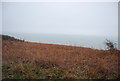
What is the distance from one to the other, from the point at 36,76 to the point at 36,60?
56.5 inches

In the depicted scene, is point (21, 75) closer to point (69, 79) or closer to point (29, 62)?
point (29, 62)

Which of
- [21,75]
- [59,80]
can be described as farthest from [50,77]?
[21,75]

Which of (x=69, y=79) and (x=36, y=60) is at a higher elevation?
(x=36, y=60)

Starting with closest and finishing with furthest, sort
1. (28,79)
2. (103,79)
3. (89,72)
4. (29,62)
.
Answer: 1. (28,79)
2. (103,79)
3. (89,72)
4. (29,62)

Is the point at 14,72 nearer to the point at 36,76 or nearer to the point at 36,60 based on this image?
the point at 36,76

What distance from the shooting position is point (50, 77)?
381 cm

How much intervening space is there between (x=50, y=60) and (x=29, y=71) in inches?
50.0

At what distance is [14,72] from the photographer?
3.99 meters

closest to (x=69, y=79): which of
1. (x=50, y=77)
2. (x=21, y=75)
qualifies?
(x=50, y=77)

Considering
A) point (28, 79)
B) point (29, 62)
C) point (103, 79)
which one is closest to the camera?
point (28, 79)

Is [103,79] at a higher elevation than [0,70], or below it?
below

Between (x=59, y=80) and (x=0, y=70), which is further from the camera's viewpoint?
(x=0, y=70)

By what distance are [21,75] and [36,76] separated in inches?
19.8

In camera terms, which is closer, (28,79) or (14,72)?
(28,79)
